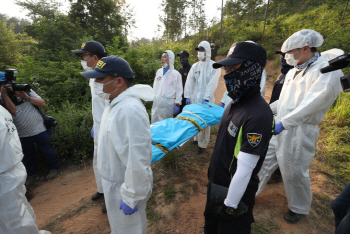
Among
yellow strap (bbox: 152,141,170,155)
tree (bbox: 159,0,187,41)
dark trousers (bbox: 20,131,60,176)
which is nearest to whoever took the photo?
yellow strap (bbox: 152,141,170,155)

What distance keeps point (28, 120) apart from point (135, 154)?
3.02 m

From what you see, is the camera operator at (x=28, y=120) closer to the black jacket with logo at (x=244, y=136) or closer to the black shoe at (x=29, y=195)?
the black shoe at (x=29, y=195)

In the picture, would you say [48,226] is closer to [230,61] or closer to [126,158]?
[126,158]

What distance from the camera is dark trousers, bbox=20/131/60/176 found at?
3.29 metres

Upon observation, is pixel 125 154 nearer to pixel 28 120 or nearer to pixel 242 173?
pixel 242 173

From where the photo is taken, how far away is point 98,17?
1343cm

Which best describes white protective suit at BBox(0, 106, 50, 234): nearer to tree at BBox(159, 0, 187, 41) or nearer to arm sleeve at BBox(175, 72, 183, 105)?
arm sleeve at BBox(175, 72, 183, 105)

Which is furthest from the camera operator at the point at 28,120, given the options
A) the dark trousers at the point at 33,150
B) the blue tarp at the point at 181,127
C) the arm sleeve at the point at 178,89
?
the arm sleeve at the point at 178,89

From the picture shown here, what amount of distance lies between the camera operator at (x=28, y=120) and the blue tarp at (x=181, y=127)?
2326 millimetres

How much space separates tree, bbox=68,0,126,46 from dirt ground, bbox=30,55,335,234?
11933 millimetres

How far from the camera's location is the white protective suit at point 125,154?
1.42 metres

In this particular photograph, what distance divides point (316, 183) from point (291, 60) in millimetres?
2547


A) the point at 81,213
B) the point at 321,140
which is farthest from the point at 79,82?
the point at 321,140

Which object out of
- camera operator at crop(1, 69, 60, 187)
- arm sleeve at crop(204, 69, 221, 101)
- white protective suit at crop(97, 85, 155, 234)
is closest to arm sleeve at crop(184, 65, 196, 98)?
arm sleeve at crop(204, 69, 221, 101)
